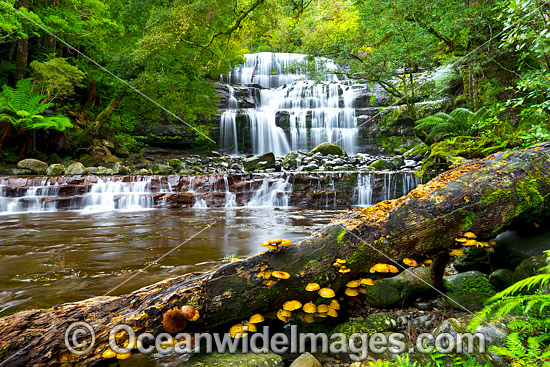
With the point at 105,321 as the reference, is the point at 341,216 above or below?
above

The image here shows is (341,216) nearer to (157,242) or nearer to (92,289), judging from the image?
(92,289)

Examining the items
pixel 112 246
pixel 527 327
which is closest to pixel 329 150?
pixel 112 246

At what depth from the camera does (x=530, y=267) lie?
197cm

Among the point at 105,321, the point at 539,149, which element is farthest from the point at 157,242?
the point at 539,149

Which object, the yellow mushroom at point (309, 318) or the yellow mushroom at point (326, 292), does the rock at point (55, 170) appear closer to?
the yellow mushroom at point (309, 318)

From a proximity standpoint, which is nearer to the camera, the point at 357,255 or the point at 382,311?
the point at 357,255

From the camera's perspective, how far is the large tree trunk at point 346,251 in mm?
1762

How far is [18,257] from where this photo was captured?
4.18 m

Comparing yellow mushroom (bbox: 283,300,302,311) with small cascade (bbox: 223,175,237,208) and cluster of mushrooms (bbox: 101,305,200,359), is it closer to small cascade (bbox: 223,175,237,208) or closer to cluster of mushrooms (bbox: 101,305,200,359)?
cluster of mushrooms (bbox: 101,305,200,359)

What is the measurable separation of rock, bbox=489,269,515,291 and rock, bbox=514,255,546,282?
0.34 feet

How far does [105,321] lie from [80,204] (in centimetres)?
948

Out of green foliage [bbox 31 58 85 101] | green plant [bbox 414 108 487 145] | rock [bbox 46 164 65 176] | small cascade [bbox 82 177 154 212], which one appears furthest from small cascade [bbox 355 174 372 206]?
green foliage [bbox 31 58 85 101]

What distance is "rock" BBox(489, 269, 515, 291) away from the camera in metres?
2.18
